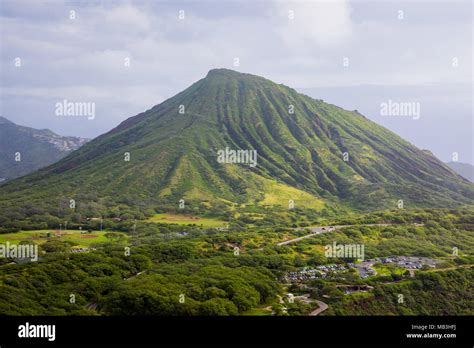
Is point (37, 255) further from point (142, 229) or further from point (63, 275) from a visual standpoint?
point (142, 229)

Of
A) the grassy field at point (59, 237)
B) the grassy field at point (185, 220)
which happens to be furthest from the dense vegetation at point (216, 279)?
the grassy field at point (185, 220)

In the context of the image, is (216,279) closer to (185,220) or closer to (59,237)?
(59,237)

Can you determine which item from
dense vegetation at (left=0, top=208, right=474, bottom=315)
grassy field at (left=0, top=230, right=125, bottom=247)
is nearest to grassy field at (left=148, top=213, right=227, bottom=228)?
dense vegetation at (left=0, top=208, right=474, bottom=315)

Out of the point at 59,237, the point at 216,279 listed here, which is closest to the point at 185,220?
the point at 59,237

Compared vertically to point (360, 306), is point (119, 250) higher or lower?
higher

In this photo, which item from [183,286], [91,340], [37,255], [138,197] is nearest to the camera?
[91,340]

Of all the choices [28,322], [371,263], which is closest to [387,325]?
[28,322]
